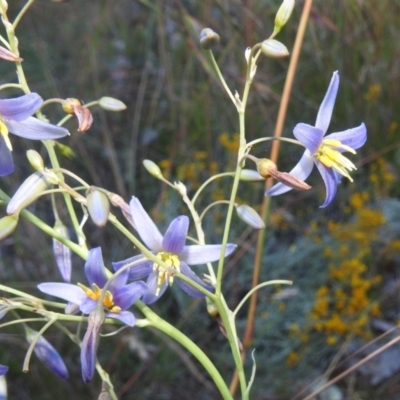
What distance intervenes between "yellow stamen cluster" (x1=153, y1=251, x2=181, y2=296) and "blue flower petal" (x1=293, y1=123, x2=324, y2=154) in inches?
10.9

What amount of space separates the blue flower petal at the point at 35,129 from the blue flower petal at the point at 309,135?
14.1 inches

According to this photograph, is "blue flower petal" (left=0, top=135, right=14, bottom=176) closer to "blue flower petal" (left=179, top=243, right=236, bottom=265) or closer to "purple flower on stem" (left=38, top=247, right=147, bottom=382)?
"purple flower on stem" (left=38, top=247, right=147, bottom=382)

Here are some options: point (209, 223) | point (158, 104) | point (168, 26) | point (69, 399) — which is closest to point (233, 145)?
point (209, 223)

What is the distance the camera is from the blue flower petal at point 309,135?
41.6 inches

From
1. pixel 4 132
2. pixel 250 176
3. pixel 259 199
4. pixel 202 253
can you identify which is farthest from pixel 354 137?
pixel 259 199

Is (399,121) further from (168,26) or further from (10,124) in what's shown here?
(10,124)

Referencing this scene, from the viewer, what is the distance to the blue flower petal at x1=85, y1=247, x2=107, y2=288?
1.00 meters

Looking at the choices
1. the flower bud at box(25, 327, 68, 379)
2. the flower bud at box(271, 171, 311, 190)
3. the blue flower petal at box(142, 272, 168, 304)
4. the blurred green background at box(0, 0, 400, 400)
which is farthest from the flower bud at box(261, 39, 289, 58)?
the blurred green background at box(0, 0, 400, 400)

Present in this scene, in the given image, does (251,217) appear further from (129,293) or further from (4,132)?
(4,132)

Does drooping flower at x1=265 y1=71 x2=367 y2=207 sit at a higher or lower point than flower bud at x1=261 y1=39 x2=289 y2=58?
lower

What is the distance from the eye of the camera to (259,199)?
3600 millimetres

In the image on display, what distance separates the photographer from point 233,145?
3498mm

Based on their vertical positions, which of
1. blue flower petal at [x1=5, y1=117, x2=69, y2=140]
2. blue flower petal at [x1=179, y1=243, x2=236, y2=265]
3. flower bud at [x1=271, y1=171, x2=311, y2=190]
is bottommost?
blue flower petal at [x1=179, y1=243, x2=236, y2=265]

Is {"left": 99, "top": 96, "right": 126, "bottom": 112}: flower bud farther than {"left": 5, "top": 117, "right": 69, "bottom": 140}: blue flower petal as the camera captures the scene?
Yes
